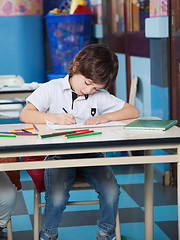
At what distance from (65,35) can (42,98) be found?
298 cm

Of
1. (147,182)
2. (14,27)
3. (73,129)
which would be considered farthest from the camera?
(14,27)

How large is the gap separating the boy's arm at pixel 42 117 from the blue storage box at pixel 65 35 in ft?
9.72

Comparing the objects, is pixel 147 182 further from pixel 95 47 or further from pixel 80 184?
pixel 95 47

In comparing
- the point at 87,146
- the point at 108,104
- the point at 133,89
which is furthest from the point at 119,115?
the point at 133,89

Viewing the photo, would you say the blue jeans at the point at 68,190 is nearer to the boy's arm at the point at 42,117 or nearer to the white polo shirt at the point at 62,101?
the boy's arm at the point at 42,117

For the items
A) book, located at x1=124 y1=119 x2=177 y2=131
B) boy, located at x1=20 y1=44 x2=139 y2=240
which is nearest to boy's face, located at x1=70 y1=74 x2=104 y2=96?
boy, located at x1=20 y1=44 x2=139 y2=240

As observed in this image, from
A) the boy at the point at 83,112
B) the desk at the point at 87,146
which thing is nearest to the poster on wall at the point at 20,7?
the boy at the point at 83,112

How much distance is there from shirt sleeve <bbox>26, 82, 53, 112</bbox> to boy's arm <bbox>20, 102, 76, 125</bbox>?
0.07 ft

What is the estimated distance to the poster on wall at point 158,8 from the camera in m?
3.30

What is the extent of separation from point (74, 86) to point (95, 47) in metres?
0.22

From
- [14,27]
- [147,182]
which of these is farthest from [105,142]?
[14,27]

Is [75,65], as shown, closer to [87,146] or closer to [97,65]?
[97,65]

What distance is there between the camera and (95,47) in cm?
234

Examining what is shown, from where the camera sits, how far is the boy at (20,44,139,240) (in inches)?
81.8
